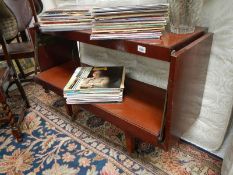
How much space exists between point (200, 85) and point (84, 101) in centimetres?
55

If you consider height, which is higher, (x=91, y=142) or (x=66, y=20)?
(x=66, y=20)

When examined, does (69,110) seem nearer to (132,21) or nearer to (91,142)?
(91,142)

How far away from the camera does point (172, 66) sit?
0.66 m

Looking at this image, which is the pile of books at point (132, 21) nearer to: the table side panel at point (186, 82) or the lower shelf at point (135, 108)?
the table side panel at point (186, 82)

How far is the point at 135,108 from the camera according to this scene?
3.21 ft

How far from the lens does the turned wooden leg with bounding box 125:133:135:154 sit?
3.55ft

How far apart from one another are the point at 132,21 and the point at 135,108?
0.40 m

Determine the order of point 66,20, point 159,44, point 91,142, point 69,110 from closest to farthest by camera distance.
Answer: point 159,44, point 66,20, point 91,142, point 69,110

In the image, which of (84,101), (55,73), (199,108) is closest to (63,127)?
(55,73)

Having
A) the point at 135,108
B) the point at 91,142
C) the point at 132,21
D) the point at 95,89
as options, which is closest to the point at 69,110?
the point at 91,142

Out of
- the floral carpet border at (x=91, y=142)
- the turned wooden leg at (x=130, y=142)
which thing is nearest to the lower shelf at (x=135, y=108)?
the turned wooden leg at (x=130, y=142)

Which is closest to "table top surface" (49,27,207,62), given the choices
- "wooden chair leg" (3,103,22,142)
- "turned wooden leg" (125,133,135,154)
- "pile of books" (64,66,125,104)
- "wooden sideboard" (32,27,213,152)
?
"wooden sideboard" (32,27,213,152)

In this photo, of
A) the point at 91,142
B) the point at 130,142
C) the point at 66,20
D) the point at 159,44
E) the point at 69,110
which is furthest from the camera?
the point at 69,110

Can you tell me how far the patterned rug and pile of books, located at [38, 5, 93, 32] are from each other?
0.68 meters
